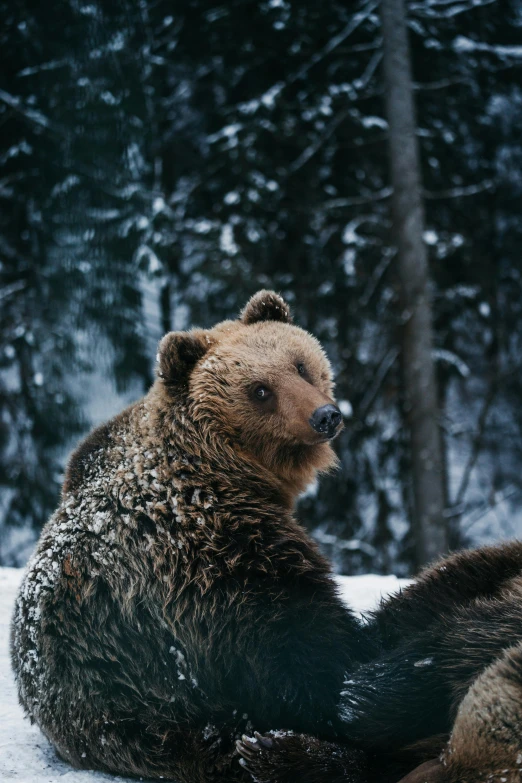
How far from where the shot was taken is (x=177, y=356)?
136 inches

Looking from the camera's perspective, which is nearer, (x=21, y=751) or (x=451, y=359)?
(x=21, y=751)

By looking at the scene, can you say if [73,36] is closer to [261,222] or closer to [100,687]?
[261,222]

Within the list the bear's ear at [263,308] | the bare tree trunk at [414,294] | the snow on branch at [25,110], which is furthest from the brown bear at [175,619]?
the snow on branch at [25,110]

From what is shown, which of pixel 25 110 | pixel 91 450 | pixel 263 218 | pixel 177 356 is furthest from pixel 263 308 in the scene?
pixel 263 218

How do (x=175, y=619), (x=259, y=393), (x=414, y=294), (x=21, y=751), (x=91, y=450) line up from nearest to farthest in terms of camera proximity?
(x=175, y=619) < (x=21, y=751) < (x=91, y=450) < (x=259, y=393) < (x=414, y=294)

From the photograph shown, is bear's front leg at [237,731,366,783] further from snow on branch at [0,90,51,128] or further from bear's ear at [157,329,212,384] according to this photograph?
snow on branch at [0,90,51,128]

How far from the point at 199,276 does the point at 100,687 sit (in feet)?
26.3

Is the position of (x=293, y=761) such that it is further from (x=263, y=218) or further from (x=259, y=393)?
(x=263, y=218)

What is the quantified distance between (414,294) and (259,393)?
21.2ft

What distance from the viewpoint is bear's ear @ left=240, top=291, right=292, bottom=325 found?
404 cm

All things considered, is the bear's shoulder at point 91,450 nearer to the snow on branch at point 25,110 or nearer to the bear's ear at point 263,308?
the bear's ear at point 263,308

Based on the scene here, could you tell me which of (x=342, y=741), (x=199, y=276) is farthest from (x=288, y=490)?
(x=199, y=276)

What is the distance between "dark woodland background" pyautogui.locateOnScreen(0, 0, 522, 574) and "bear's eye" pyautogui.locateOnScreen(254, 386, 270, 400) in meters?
6.18

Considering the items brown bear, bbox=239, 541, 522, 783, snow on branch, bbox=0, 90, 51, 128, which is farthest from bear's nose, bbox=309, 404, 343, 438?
snow on branch, bbox=0, 90, 51, 128
